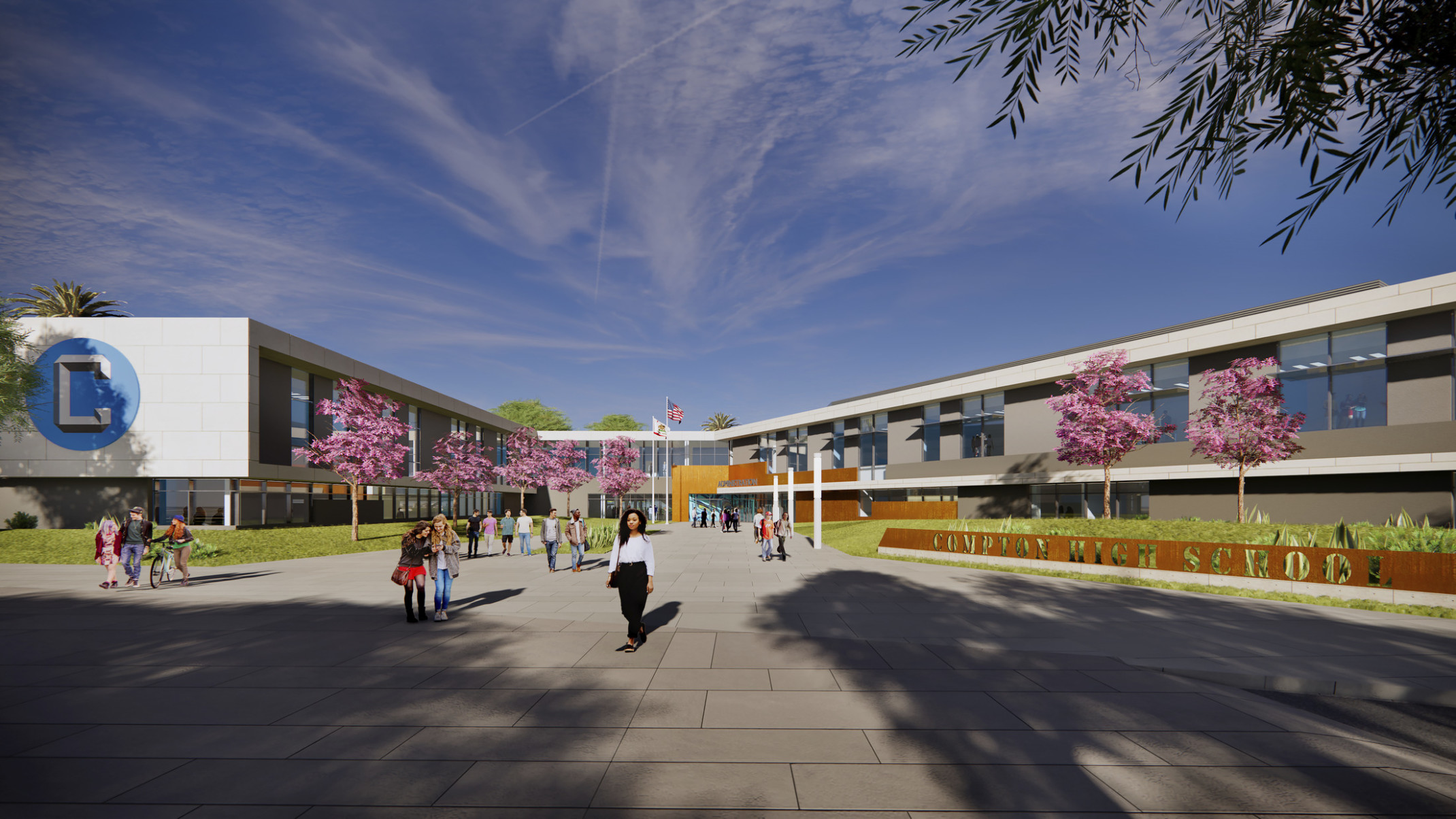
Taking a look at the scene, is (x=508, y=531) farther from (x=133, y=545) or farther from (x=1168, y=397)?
(x=1168, y=397)

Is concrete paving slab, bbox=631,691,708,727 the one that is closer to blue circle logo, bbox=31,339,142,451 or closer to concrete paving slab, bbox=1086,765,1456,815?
concrete paving slab, bbox=1086,765,1456,815

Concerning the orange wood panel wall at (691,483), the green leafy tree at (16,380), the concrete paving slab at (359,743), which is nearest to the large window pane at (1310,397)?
the concrete paving slab at (359,743)

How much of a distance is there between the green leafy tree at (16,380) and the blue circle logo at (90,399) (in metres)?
0.64

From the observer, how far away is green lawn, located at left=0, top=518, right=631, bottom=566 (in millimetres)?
22328

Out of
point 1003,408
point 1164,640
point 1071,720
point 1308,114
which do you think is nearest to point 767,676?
point 1071,720

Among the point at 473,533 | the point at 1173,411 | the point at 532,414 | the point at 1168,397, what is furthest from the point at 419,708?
the point at 532,414

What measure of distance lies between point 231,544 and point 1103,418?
32.5 metres

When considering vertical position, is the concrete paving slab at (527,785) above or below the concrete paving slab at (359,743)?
above

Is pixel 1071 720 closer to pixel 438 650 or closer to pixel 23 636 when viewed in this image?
pixel 438 650

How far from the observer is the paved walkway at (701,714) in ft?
14.9

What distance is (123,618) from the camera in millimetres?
11328

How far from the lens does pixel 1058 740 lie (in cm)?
555

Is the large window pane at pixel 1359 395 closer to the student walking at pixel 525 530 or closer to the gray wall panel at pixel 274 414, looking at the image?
the student walking at pixel 525 530

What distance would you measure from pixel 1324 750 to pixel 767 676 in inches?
191
